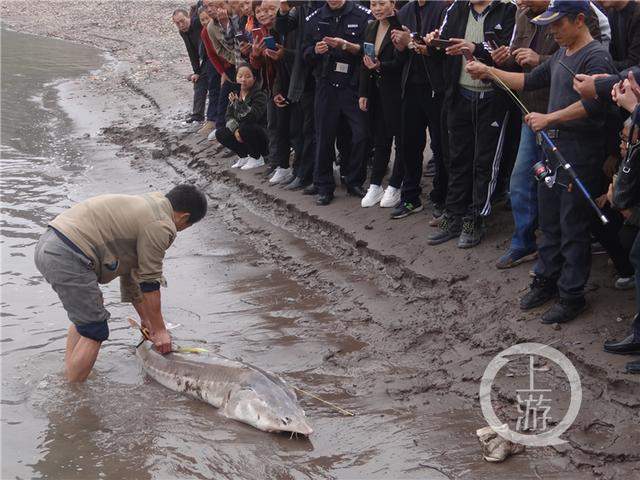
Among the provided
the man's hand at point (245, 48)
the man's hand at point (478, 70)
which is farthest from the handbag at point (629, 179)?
the man's hand at point (245, 48)

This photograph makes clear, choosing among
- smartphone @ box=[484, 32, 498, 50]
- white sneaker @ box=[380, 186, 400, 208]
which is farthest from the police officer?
smartphone @ box=[484, 32, 498, 50]

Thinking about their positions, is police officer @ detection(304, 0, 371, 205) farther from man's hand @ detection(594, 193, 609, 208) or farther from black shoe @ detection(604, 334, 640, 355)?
black shoe @ detection(604, 334, 640, 355)

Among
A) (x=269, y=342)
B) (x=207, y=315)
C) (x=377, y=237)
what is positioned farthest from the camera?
(x=377, y=237)

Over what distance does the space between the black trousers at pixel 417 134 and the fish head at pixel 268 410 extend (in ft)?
12.0

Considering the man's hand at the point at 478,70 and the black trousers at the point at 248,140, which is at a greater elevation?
the man's hand at the point at 478,70

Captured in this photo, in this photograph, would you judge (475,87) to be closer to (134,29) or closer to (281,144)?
(281,144)

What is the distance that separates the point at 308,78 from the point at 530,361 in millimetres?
5196

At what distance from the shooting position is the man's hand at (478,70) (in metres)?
6.42

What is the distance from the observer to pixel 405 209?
8.49 m

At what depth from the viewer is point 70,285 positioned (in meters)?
5.86

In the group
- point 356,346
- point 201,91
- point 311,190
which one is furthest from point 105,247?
point 201,91

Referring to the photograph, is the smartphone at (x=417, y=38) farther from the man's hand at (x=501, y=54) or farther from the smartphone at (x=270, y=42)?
the smartphone at (x=270, y=42)

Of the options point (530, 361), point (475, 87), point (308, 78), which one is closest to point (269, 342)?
point (530, 361)

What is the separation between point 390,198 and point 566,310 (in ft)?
10.7
